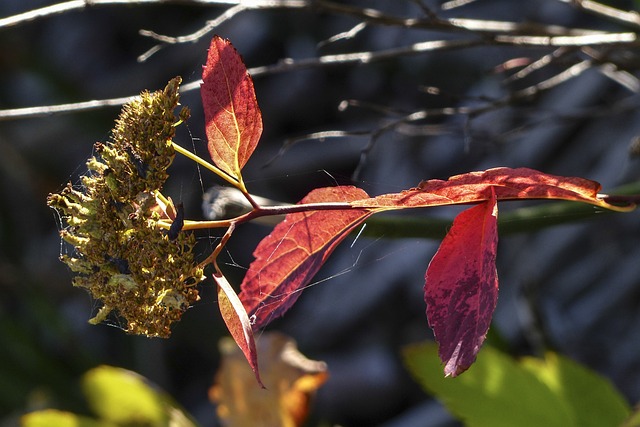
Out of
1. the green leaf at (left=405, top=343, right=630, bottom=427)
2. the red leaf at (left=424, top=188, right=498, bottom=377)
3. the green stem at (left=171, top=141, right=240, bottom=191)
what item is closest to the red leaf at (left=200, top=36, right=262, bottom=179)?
the green stem at (left=171, top=141, right=240, bottom=191)

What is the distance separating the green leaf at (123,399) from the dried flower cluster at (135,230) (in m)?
0.38

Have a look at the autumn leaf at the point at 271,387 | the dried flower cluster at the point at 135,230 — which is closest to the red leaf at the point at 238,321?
the dried flower cluster at the point at 135,230

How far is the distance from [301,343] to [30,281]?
62 cm

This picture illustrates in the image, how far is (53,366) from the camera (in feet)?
5.45

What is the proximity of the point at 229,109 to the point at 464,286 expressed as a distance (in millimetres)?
178

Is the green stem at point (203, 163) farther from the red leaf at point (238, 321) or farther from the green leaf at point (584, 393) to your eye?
the green leaf at point (584, 393)

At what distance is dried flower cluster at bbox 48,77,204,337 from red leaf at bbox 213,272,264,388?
2cm

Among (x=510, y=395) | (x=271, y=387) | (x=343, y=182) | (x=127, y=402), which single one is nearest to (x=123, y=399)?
(x=127, y=402)

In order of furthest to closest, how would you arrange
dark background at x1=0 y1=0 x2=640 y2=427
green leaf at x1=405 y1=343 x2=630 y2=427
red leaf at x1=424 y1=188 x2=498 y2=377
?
dark background at x1=0 y1=0 x2=640 y2=427 → green leaf at x1=405 y1=343 x2=630 y2=427 → red leaf at x1=424 y1=188 x2=498 y2=377

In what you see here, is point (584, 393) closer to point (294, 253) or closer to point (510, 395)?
point (510, 395)

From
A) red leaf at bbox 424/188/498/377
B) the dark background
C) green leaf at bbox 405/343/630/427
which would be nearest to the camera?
red leaf at bbox 424/188/498/377

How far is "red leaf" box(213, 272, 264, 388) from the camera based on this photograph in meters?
0.44

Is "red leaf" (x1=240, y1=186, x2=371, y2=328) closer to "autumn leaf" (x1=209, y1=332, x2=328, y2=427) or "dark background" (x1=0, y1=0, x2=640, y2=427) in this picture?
"autumn leaf" (x1=209, y1=332, x2=328, y2=427)

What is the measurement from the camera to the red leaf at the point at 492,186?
1.48 feet
